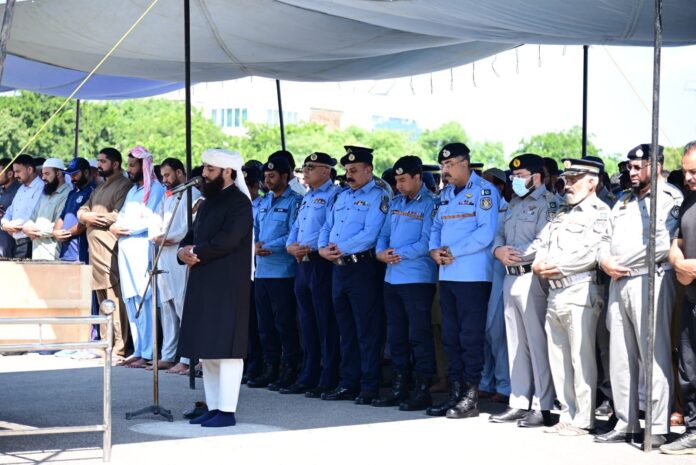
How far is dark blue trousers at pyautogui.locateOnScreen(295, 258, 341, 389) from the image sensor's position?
10.0 metres

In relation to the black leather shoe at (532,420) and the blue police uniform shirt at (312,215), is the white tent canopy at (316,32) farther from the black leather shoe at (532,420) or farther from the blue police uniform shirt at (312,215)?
the black leather shoe at (532,420)

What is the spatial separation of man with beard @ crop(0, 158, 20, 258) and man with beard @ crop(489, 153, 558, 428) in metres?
7.44

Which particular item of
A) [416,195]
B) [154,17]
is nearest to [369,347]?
[416,195]

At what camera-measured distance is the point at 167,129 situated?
75.2 metres

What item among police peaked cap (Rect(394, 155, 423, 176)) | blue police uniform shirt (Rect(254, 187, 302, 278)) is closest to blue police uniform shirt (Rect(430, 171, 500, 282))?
police peaked cap (Rect(394, 155, 423, 176))

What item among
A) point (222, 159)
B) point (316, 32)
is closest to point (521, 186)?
point (222, 159)

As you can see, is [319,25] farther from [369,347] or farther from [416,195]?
[369,347]

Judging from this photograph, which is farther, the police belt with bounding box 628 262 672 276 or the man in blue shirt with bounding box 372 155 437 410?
the man in blue shirt with bounding box 372 155 437 410

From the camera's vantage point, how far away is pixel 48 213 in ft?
43.9

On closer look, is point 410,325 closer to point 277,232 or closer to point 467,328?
point 467,328

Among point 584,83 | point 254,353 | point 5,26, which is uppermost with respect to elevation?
point 584,83

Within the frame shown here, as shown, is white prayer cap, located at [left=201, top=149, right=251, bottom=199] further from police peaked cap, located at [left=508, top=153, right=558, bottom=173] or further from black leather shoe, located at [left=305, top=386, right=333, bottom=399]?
black leather shoe, located at [left=305, top=386, right=333, bottom=399]

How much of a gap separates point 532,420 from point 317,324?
8.53 ft

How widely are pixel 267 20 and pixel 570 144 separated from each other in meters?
82.5
